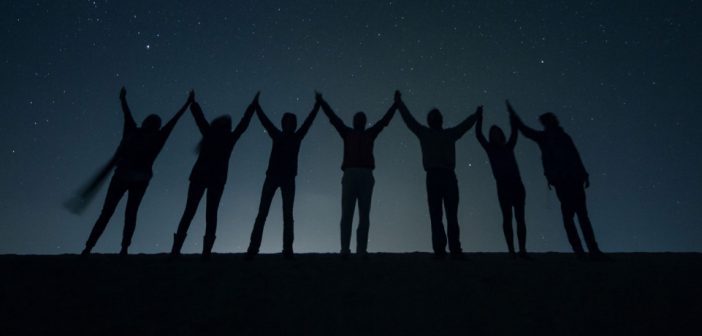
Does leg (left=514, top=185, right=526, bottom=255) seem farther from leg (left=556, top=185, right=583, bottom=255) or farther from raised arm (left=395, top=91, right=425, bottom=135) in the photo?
raised arm (left=395, top=91, right=425, bottom=135)

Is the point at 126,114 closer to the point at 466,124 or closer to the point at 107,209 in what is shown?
the point at 107,209

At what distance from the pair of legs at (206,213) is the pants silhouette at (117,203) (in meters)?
0.85

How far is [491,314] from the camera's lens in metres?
4.55

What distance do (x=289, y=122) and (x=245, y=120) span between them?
0.78m

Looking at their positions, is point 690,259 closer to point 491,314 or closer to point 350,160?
point 491,314

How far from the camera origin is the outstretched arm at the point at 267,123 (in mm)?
7461

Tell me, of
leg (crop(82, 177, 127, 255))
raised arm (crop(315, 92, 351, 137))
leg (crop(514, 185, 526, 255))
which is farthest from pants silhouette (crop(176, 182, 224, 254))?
leg (crop(514, 185, 526, 255))

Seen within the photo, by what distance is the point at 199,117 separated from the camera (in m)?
7.36

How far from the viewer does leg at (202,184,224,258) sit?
6.64 meters

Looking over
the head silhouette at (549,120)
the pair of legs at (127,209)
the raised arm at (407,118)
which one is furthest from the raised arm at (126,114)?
the head silhouette at (549,120)

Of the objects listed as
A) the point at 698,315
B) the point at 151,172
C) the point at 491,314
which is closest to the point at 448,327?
the point at 491,314

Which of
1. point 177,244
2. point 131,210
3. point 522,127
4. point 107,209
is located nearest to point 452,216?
point 522,127

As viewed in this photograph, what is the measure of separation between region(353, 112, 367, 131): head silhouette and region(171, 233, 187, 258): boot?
136 inches

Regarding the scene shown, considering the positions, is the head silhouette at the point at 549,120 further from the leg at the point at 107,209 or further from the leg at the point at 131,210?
the leg at the point at 107,209
